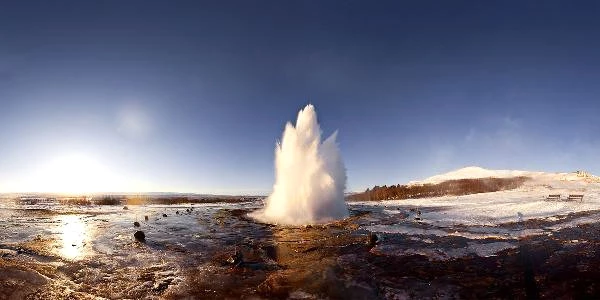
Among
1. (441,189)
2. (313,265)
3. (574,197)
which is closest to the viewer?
(313,265)

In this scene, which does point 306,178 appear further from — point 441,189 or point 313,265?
point 441,189

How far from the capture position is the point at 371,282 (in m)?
8.82

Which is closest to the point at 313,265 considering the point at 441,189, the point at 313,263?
the point at 313,263

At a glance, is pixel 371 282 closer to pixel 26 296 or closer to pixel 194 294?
pixel 194 294

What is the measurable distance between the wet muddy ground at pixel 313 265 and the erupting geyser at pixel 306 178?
811cm

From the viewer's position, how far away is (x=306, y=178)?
2645 centimetres

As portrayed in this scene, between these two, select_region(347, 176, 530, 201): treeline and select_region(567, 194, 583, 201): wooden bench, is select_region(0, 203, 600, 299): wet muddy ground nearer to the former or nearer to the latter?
select_region(567, 194, 583, 201): wooden bench

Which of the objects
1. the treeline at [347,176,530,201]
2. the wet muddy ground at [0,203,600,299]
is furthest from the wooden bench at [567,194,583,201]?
the treeline at [347,176,530,201]

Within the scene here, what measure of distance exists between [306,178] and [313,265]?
621 inches

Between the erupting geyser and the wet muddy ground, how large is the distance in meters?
8.11

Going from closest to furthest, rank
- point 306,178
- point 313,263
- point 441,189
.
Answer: point 313,263, point 306,178, point 441,189

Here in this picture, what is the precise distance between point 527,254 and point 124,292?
1216 cm

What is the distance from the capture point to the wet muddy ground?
812 centimetres

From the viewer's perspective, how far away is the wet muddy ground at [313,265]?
8125 millimetres
